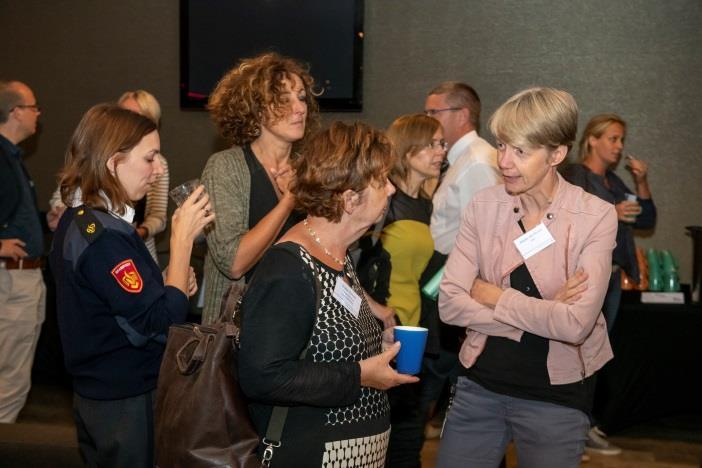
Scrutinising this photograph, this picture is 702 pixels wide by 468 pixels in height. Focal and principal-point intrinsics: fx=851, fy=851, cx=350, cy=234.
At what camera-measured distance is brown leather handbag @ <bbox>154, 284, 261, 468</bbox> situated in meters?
1.76

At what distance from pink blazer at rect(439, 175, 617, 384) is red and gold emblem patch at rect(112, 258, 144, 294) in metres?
0.83

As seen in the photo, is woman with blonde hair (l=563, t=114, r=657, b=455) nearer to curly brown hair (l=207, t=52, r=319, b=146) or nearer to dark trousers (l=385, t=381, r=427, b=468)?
dark trousers (l=385, t=381, r=427, b=468)

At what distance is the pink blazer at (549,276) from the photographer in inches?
84.5

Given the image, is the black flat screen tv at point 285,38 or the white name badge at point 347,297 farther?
the black flat screen tv at point 285,38

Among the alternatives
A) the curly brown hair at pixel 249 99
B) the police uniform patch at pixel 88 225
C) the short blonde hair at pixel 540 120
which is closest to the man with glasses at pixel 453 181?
the curly brown hair at pixel 249 99

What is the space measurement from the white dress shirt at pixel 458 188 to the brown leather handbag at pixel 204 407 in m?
1.84

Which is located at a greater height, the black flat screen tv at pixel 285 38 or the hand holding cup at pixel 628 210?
the black flat screen tv at pixel 285 38

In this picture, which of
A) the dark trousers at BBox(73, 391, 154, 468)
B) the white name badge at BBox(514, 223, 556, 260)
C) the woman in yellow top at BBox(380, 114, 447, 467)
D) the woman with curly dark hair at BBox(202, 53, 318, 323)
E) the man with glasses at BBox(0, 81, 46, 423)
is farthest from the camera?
the man with glasses at BBox(0, 81, 46, 423)

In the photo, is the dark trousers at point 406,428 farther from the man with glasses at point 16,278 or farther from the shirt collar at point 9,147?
the shirt collar at point 9,147

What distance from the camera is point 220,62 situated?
5.89 metres

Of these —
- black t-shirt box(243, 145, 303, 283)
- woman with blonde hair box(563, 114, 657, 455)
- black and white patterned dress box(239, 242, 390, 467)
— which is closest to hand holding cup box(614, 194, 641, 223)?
woman with blonde hair box(563, 114, 657, 455)

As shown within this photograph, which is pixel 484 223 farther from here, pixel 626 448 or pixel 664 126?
pixel 664 126

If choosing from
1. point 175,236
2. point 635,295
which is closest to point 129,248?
point 175,236

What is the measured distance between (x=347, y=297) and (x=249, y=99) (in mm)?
981
